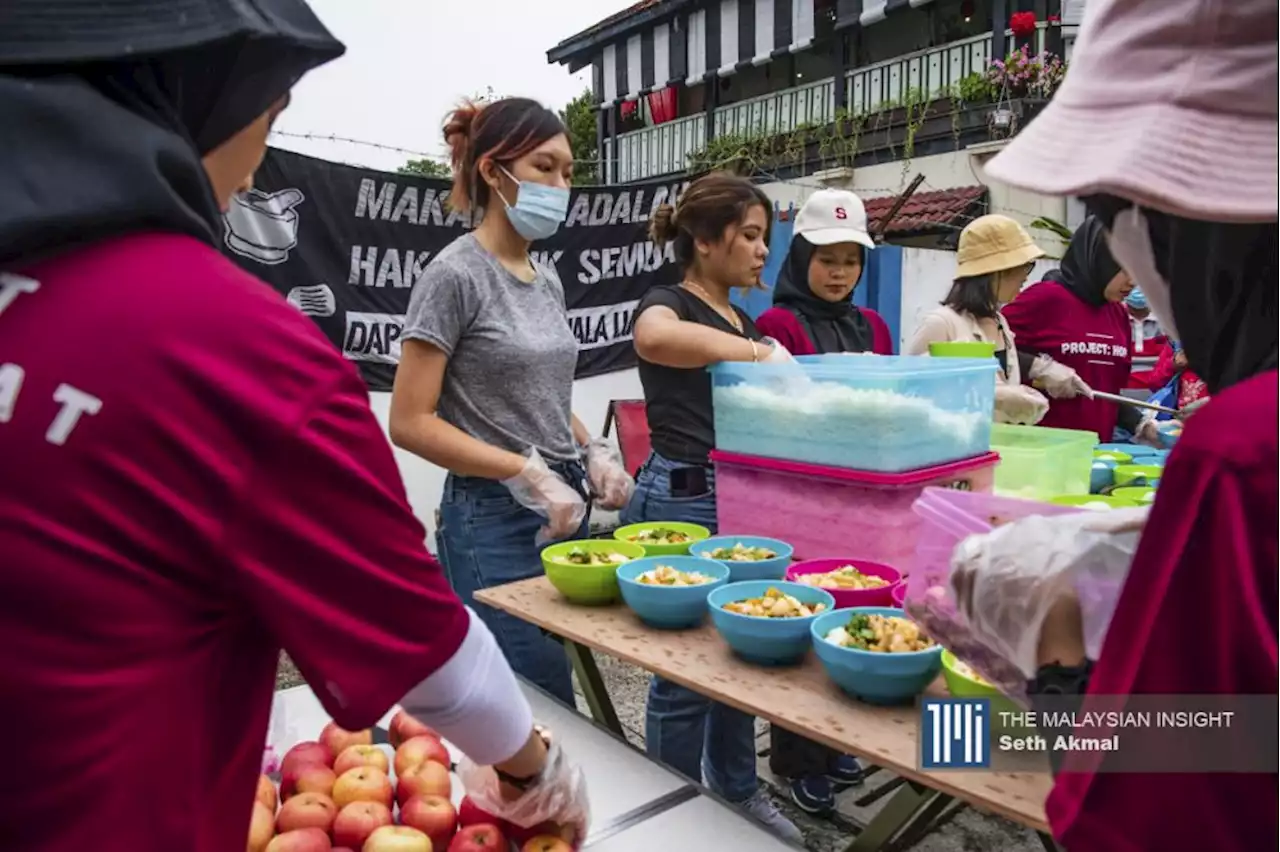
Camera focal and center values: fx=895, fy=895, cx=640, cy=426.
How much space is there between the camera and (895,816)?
1.42 meters

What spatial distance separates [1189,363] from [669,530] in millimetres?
1533

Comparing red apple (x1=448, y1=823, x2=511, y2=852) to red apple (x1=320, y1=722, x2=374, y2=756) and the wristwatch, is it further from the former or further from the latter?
red apple (x1=320, y1=722, x2=374, y2=756)

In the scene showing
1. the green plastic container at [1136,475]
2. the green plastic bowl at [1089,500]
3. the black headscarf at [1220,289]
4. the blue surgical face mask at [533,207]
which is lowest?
the green plastic container at [1136,475]

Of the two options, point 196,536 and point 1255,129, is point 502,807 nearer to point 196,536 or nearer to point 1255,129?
point 196,536

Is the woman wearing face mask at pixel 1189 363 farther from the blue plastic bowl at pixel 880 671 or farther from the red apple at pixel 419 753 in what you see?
the red apple at pixel 419 753

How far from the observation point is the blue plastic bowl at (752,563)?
1.86 m

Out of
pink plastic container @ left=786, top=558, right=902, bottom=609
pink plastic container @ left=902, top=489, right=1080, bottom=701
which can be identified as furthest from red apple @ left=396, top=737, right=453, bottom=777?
pink plastic container @ left=902, top=489, right=1080, bottom=701

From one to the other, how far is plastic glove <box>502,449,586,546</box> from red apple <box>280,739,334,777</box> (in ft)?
2.34

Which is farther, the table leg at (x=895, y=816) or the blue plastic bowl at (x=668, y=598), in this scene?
the blue plastic bowl at (x=668, y=598)

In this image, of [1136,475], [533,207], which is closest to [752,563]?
[533,207]

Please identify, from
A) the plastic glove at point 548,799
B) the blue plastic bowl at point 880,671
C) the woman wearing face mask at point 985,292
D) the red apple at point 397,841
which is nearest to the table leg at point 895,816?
the blue plastic bowl at point 880,671

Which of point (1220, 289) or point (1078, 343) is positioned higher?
point (1220, 289)

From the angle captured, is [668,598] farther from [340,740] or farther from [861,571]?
[340,740]

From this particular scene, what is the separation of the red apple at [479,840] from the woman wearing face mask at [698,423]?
3.63 ft
